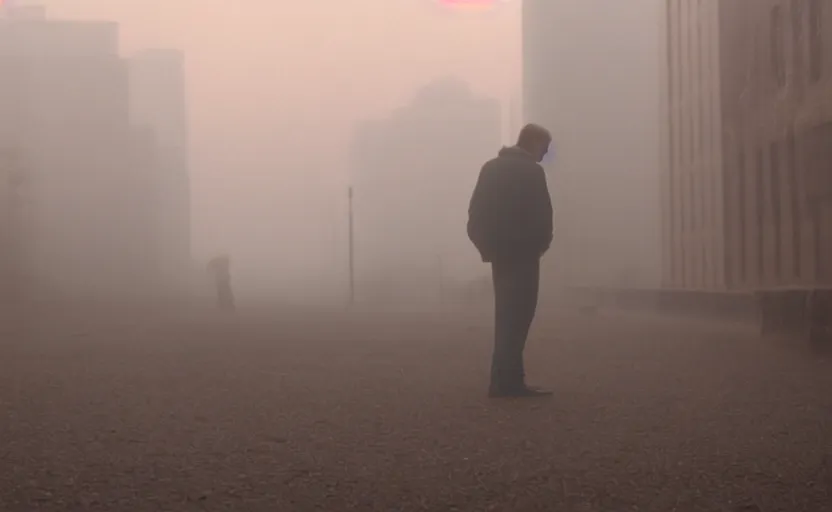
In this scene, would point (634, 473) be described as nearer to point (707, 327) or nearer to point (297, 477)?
point (297, 477)

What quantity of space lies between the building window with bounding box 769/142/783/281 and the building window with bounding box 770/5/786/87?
1670 millimetres

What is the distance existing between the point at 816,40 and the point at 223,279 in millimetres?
16691

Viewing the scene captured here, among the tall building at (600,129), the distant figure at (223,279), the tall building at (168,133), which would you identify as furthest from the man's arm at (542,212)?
the tall building at (168,133)

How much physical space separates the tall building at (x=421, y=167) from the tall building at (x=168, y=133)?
24.5 m

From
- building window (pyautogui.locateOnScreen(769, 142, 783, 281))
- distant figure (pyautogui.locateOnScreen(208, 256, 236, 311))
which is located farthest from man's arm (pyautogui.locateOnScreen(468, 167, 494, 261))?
distant figure (pyautogui.locateOnScreen(208, 256, 236, 311))

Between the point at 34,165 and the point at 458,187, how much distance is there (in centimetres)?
7553

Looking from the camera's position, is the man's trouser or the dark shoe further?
the dark shoe

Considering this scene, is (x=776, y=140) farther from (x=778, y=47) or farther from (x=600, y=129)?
(x=600, y=129)

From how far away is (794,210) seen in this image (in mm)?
25344

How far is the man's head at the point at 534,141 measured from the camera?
7395 millimetres

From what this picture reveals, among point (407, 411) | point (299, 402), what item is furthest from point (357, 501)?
→ point (299, 402)

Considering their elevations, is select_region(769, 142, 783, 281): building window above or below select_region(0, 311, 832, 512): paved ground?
above

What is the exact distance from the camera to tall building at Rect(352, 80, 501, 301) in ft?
481

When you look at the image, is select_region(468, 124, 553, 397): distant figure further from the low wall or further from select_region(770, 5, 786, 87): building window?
select_region(770, 5, 786, 87): building window
